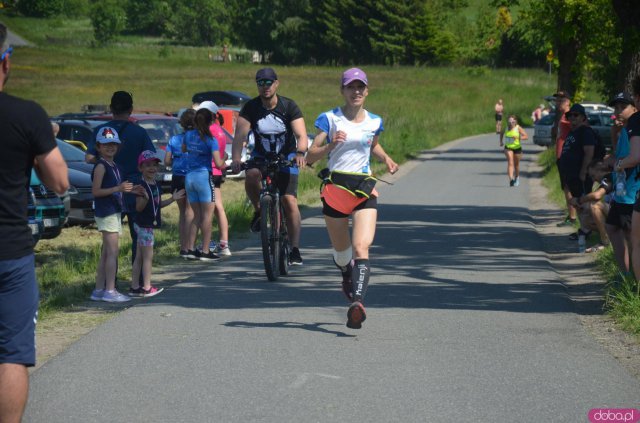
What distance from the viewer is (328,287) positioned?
1119 cm

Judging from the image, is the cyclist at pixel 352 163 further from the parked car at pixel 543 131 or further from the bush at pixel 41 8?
the bush at pixel 41 8

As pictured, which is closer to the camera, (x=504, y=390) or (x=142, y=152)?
(x=504, y=390)

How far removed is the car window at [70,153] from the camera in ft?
63.2

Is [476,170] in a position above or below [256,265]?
below

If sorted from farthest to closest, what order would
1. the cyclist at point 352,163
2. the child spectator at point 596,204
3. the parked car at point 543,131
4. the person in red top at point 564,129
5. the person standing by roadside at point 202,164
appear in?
the parked car at point 543,131, the person in red top at point 564,129, the person standing by roadside at point 202,164, the child spectator at point 596,204, the cyclist at point 352,163

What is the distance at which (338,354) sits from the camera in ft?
25.6

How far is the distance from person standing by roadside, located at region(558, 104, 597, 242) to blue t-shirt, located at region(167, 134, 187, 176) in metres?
4.64

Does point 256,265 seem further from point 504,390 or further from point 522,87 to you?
point 522,87

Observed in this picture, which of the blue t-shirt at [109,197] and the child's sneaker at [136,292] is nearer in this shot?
the blue t-shirt at [109,197]

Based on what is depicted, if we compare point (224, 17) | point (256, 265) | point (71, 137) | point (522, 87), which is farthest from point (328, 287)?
point (224, 17)

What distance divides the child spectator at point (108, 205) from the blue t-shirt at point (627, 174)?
4.09 metres

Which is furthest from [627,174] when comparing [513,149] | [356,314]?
[513,149]

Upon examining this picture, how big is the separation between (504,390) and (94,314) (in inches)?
163

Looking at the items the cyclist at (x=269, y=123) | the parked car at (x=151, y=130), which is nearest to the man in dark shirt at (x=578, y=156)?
the cyclist at (x=269, y=123)
